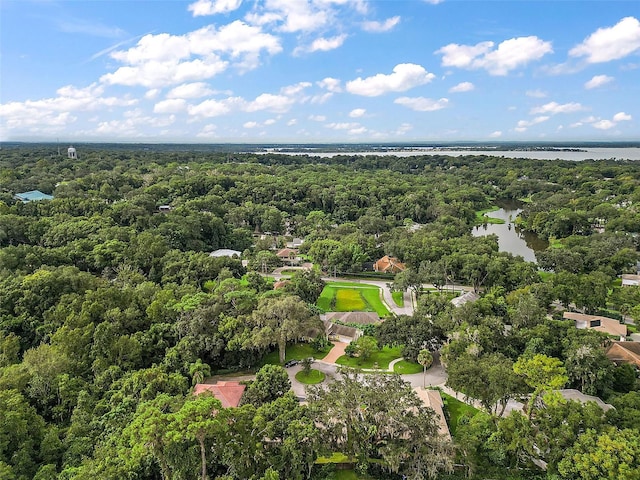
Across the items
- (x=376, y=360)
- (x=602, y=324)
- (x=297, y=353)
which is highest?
(x=602, y=324)

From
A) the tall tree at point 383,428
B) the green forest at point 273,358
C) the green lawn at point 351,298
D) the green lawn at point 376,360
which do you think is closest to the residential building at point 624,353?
the green forest at point 273,358

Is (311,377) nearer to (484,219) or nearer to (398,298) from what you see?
(398,298)

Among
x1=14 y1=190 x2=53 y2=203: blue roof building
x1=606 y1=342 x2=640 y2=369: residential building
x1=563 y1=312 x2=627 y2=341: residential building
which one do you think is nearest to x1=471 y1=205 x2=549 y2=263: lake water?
x1=563 y1=312 x2=627 y2=341: residential building

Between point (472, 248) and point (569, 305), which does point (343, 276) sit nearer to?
point (472, 248)

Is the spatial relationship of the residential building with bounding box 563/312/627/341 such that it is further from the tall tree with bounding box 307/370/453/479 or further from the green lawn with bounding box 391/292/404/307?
the tall tree with bounding box 307/370/453/479

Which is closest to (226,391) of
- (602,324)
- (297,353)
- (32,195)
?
(297,353)

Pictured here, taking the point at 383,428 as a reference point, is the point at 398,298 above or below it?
below
